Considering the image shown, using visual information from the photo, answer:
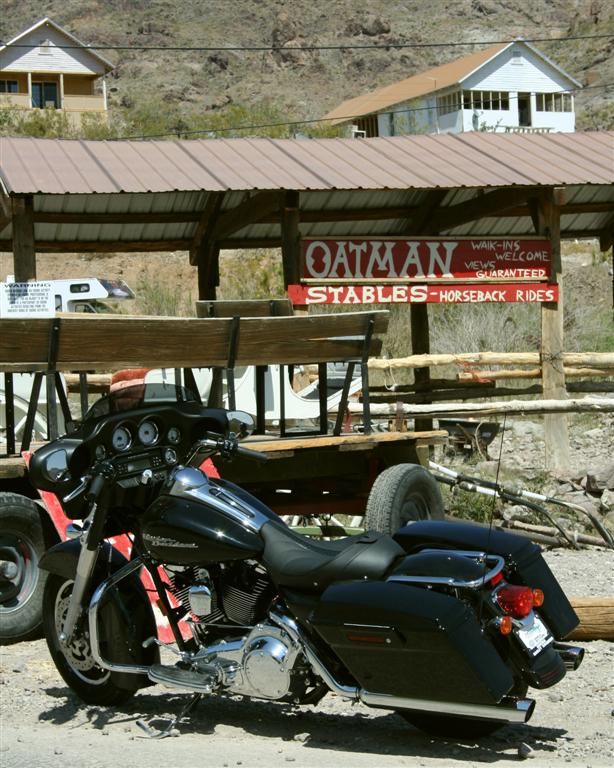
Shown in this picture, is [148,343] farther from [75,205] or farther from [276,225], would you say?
[276,225]

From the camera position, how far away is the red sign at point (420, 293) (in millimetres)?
14289

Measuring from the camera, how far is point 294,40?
8506 centimetres

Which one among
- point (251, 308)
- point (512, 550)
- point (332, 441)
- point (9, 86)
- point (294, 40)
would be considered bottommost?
point (512, 550)

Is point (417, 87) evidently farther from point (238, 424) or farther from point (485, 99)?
point (238, 424)

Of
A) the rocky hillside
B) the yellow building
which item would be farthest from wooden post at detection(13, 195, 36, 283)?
the rocky hillside

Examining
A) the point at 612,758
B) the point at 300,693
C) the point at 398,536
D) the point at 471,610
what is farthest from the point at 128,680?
the point at 612,758

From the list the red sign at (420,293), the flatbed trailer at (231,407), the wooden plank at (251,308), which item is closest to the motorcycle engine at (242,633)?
the flatbed trailer at (231,407)

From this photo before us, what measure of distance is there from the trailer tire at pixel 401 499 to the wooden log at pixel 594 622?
1294 mm

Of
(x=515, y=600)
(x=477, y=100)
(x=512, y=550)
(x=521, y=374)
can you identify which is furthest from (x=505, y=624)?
(x=477, y=100)

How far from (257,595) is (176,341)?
2.89m

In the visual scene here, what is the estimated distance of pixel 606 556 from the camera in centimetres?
1008

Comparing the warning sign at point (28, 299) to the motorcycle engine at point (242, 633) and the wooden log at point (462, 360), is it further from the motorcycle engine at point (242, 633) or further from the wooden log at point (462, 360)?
the motorcycle engine at point (242, 633)

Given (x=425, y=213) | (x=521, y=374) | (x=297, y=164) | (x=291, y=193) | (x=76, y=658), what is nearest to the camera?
(x=76, y=658)

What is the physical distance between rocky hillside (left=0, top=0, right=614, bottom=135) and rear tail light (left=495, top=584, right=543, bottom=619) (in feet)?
212
